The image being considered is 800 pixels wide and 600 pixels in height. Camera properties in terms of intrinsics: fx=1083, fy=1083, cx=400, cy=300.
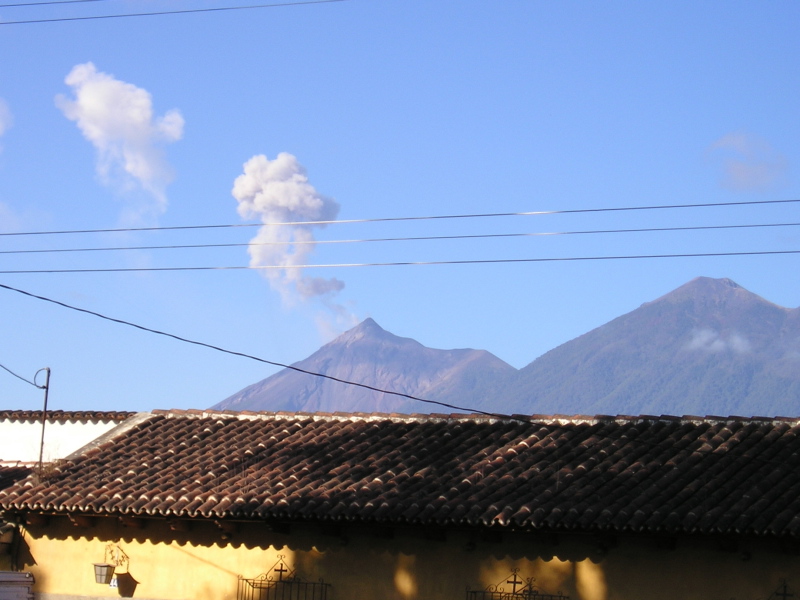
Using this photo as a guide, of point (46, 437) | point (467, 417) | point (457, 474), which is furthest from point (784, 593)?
point (46, 437)

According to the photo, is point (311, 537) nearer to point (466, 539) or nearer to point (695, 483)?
point (466, 539)

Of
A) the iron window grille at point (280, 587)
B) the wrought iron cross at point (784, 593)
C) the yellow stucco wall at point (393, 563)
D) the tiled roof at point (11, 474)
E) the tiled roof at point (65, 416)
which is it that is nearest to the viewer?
the wrought iron cross at point (784, 593)

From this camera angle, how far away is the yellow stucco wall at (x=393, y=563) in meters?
12.9

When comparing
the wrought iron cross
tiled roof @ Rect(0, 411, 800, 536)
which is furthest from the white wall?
the wrought iron cross

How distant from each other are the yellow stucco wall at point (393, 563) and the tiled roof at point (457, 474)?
57cm

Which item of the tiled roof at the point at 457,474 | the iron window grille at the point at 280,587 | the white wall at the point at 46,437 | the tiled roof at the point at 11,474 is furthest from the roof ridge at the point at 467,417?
the iron window grille at the point at 280,587

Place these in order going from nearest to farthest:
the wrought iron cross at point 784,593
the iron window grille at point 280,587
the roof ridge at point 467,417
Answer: the wrought iron cross at point 784,593, the iron window grille at point 280,587, the roof ridge at point 467,417

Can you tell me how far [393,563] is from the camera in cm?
1429

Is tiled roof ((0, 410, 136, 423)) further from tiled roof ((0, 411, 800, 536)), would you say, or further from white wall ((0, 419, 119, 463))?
tiled roof ((0, 411, 800, 536))

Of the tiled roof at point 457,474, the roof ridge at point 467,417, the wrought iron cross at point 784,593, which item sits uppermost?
the roof ridge at point 467,417

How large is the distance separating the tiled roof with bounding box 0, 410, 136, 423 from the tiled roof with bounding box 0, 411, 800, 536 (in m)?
2.24

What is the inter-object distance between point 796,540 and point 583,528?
2.36 m

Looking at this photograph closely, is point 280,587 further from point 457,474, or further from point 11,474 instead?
point 11,474

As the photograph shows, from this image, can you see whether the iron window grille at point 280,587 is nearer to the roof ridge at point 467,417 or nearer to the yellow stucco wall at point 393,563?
the yellow stucco wall at point 393,563
